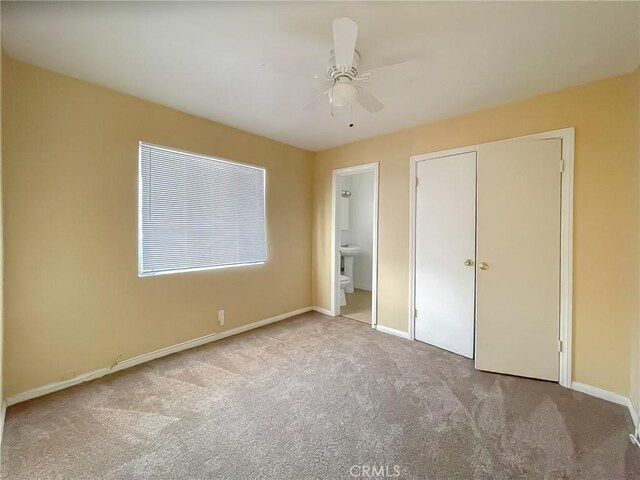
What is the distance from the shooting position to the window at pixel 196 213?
256cm

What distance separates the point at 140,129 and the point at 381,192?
2601 mm

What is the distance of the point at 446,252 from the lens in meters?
2.86

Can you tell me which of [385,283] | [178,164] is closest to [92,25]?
[178,164]

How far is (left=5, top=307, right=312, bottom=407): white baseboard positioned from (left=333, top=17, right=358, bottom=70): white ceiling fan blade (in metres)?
2.88

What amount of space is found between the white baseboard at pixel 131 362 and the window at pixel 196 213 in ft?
2.53

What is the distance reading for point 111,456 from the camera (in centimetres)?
150

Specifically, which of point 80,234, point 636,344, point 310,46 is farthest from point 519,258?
point 80,234

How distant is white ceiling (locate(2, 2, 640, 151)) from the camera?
146 cm

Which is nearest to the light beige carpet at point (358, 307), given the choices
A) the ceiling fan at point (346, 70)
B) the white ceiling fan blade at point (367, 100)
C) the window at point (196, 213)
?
the window at point (196, 213)

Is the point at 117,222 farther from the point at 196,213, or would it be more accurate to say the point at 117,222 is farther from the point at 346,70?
the point at 346,70

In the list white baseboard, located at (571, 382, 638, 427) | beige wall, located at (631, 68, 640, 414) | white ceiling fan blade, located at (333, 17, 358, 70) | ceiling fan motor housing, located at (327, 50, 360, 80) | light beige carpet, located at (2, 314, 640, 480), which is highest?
ceiling fan motor housing, located at (327, 50, 360, 80)

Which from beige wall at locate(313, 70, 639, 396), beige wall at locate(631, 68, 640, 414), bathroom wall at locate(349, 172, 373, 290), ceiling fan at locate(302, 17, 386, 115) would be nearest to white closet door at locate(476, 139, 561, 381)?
beige wall at locate(313, 70, 639, 396)

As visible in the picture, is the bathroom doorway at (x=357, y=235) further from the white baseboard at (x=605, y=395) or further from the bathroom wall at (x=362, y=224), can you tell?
the white baseboard at (x=605, y=395)

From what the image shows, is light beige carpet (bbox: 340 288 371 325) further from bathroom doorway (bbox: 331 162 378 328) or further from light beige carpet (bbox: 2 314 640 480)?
light beige carpet (bbox: 2 314 640 480)
